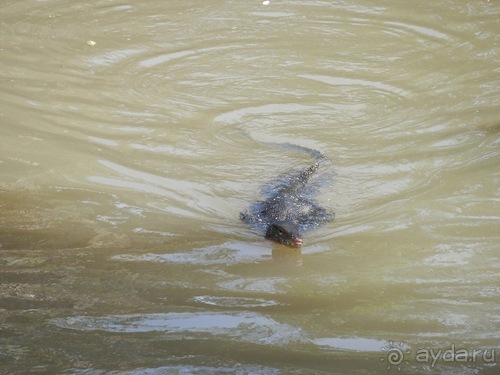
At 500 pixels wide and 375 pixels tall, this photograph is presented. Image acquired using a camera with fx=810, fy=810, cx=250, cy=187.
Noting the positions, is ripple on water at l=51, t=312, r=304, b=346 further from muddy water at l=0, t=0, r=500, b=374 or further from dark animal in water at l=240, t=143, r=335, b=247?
dark animal in water at l=240, t=143, r=335, b=247

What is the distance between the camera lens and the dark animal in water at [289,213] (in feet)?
20.7

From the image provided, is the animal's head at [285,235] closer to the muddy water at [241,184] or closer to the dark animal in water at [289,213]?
the dark animal in water at [289,213]

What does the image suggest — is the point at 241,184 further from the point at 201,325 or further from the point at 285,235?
the point at 201,325

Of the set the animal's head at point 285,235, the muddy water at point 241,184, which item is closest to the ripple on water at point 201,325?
the muddy water at point 241,184

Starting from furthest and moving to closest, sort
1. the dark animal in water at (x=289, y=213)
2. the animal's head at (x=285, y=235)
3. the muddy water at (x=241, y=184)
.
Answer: the dark animal in water at (x=289, y=213) < the animal's head at (x=285, y=235) < the muddy water at (x=241, y=184)

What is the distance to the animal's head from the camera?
6203 mm

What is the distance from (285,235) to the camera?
20.5ft

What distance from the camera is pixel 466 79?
396 inches

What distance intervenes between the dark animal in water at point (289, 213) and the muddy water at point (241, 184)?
0.13 metres

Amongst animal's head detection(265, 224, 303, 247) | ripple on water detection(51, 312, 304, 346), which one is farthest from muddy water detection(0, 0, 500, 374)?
animal's head detection(265, 224, 303, 247)

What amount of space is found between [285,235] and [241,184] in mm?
1478

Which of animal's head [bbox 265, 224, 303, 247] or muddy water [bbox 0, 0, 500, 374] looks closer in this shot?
muddy water [bbox 0, 0, 500, 374]

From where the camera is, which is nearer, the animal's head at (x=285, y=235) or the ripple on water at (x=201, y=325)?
the ripple on water at (x=201, y=325)

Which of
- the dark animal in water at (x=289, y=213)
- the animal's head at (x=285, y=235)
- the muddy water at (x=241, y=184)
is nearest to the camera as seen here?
the muddy water at (x=241, y=184)
